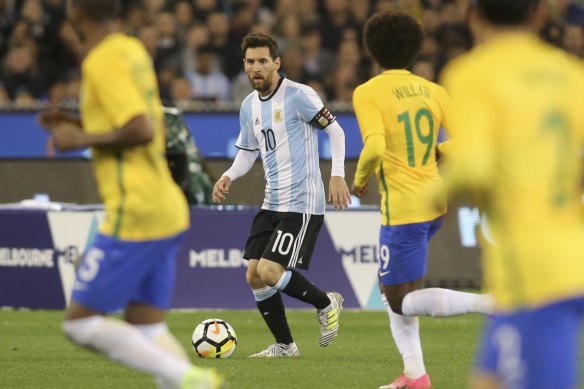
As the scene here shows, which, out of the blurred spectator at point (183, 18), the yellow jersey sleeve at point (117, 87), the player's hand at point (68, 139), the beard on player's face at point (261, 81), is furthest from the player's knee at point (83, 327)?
the blurred spectator at point (183, 18)

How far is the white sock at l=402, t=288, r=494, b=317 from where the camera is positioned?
695 centimetres

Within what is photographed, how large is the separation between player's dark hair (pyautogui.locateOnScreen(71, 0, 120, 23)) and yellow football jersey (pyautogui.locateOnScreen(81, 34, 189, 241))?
0.31 feet

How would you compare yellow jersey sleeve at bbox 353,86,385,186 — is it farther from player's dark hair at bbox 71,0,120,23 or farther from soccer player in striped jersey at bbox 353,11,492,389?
player's dark hair at bbox 71,0,120,23

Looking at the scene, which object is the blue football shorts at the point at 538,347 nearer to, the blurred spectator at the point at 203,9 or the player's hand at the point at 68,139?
the player's hand at the point at 68,139

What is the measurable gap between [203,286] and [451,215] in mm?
8579

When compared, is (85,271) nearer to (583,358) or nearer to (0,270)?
(583,358)

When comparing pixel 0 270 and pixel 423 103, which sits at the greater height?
pixel 423 103

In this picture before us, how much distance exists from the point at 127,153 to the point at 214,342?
3.94m

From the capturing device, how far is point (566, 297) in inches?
157

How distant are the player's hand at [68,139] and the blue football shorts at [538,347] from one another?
7.02 feet

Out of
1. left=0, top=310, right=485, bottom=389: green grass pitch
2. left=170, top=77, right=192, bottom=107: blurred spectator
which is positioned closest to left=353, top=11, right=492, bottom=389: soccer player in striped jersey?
left=0, top=310, right=485, bottom=389: green grass pitch

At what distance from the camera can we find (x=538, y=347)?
156 inches

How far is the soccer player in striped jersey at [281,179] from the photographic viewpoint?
30.1 ft

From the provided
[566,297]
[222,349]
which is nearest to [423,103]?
[222,349]
